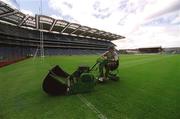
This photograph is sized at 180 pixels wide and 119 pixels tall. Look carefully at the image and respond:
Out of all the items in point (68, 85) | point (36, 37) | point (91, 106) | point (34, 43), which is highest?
point (36, 37)

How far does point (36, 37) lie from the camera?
6588cm

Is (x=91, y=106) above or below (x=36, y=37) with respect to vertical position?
below

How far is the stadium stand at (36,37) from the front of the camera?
4638 centimetres

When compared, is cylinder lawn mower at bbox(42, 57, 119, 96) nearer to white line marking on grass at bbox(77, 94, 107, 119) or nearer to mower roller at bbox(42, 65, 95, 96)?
mower roller at bbox(42, 65, 95, 96)

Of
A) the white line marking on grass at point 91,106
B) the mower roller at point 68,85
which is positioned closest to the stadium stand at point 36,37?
the mower roller at point 68,85

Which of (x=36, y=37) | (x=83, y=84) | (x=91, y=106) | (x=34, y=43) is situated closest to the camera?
(x=91, y=106)

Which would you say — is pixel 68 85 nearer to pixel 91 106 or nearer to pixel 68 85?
pixel 68 85

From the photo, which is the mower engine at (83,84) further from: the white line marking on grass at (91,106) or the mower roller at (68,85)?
the white line marking on grass at (91,106)

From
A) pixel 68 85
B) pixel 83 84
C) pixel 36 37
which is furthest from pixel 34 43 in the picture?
pixel 83 84

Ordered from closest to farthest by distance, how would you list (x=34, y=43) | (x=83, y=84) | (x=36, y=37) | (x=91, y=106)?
1. (x=91, y=106)
2. (x=83, y=84)
3. (x=34, y=43)
4. (x=36, y=37)

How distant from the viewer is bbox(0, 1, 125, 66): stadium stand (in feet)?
152

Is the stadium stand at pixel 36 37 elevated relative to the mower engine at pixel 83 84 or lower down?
elevated

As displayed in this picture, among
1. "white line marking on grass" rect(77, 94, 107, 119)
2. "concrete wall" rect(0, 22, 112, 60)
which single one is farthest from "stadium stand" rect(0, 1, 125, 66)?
"white line marking on grass" rect(77, 94, 107, 119)

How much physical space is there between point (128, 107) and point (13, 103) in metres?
3.92
